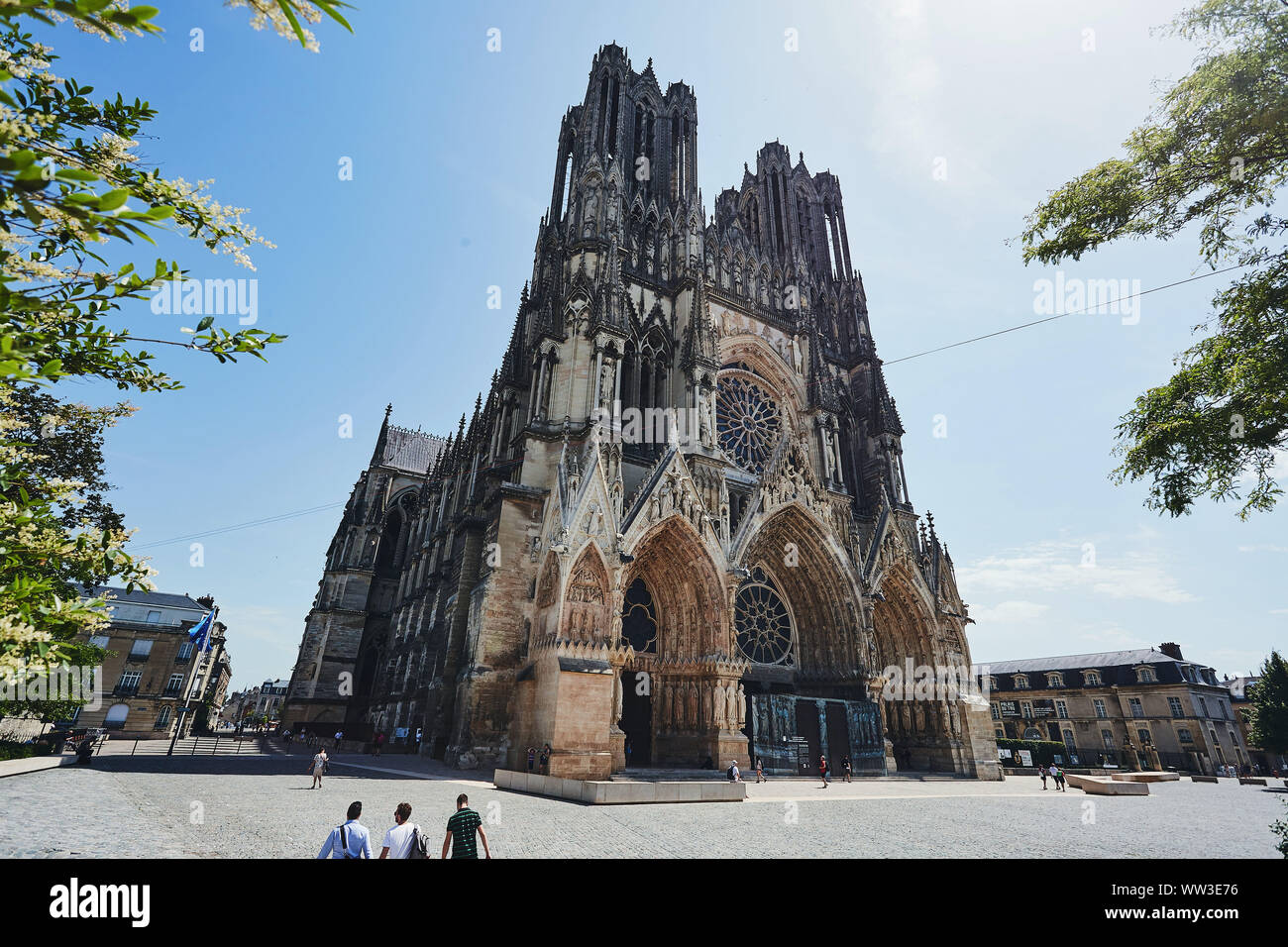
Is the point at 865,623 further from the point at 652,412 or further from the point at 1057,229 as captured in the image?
the point at 1057,229

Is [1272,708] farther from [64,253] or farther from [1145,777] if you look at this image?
[64,253]

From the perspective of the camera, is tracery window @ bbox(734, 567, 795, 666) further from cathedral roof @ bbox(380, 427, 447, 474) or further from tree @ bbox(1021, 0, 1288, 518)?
cathedral roof @ bbox(380, 427, 447, 474)

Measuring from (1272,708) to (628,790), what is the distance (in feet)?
163

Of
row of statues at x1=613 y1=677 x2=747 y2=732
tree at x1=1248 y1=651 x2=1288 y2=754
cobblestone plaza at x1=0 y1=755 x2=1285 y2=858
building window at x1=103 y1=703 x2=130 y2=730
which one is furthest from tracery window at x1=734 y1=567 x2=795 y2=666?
building window at x1=103 y1=703 x2=130 y2=730

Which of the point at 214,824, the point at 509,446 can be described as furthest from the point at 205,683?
the point at 214,824

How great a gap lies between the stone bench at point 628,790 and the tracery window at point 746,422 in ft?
53.8

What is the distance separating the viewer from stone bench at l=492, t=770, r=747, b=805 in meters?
11.7

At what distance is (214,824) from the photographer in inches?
331

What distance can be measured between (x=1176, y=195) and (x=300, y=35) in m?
11.2

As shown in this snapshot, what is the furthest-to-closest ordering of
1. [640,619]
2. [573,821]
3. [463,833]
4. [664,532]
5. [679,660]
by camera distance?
[640,619] → [664,532] → [679,660] → [573,821] → [463,833]

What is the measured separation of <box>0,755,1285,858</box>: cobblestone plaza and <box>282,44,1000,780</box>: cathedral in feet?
12.1

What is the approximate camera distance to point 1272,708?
3806 centimetres

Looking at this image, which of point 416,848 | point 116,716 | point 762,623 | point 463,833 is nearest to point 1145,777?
point 762,623

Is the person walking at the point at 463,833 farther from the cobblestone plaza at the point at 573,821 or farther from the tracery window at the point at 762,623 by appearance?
the tracery window at the point at 762,623
